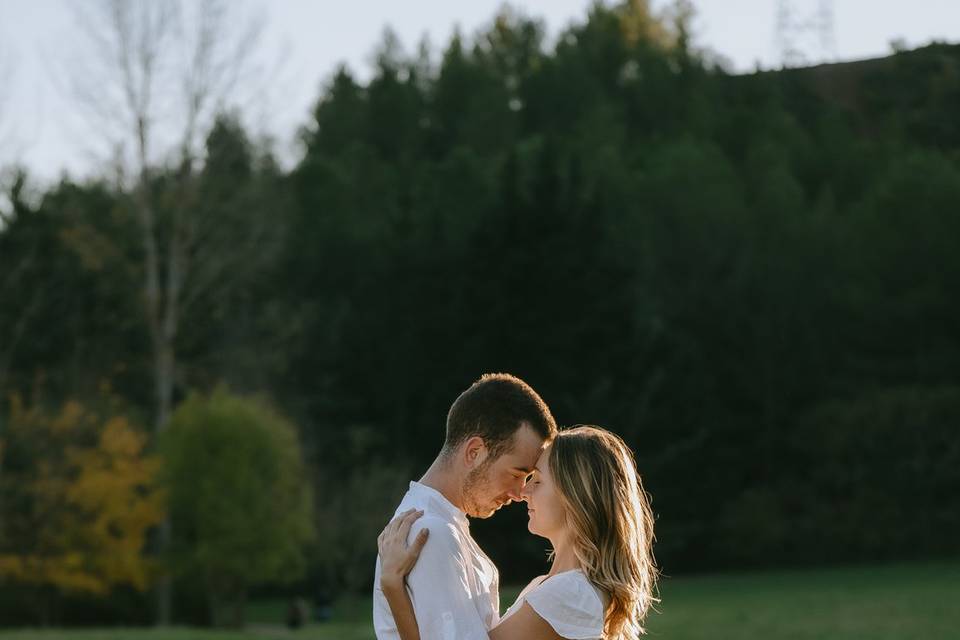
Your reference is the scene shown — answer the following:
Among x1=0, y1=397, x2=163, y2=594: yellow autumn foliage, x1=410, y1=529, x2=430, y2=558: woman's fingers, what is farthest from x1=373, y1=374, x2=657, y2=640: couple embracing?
x1=0, y1=397, x2=163, y2=594: yellow autumn foliage

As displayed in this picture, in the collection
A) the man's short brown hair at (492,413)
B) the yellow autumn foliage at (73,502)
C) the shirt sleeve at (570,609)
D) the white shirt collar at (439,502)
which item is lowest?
the yellow autumn foliage at (73,502)

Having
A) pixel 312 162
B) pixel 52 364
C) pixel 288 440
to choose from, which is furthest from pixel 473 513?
pixel 312 162

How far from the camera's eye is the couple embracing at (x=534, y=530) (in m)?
4.27

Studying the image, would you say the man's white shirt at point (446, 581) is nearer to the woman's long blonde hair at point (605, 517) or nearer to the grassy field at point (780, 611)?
the woman's long blonde hair at point (605, 517)

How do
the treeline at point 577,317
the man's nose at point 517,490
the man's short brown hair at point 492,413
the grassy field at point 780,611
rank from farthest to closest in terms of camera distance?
the treeline at point 577,317 < the grassy field at point 780,611 < the man's nose at point 517,490 < the man's short brown hair at point 492,413

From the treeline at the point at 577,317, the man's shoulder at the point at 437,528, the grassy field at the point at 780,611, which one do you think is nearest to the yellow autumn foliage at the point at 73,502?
the treeline at the point at 577,317

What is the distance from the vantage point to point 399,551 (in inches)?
169

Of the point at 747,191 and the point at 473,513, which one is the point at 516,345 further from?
the point at 473,513

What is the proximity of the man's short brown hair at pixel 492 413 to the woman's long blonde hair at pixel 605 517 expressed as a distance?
16cm

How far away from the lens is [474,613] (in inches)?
166

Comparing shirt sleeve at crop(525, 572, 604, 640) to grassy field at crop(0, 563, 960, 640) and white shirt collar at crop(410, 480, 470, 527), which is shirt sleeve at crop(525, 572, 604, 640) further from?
grassy field at crop(0, 563, 960, 640)

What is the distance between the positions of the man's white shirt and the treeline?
3204cm

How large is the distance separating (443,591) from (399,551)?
18cm

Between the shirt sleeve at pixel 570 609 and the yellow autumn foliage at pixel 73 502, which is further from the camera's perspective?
the yellow autumn foliage at pixel 73 502
